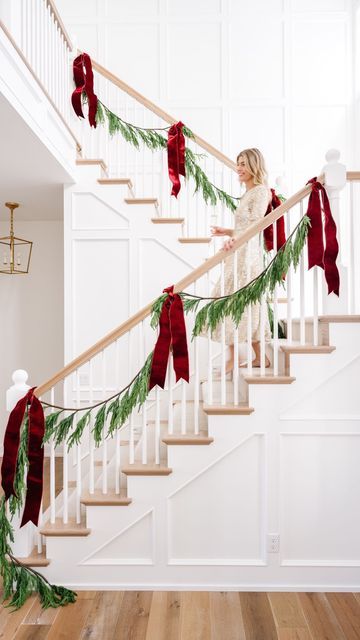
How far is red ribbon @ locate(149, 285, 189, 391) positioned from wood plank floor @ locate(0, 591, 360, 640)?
1099 millimetres

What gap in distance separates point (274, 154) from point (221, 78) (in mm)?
1104

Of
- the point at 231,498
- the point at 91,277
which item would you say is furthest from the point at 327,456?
the point at 91,277

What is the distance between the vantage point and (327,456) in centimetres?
270

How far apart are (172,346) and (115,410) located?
1.55 ft

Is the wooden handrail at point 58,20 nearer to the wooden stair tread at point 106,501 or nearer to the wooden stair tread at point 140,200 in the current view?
the wooden stair tread at point 140,200

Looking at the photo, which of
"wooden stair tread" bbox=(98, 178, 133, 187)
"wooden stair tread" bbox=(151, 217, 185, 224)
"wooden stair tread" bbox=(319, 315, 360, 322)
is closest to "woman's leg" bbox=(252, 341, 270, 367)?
"wooden stair tread" bbox=(319, 315, 360, 322)

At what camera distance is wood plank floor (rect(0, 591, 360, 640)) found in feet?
7.44

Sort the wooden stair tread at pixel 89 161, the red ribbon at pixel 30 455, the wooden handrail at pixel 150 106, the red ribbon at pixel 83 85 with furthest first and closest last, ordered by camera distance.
→ the wooden handrail at pixel 150 106 < the wooden stair tread at pixel 89 161 < the red ribbon at pixel 83 85 < the red ribbon at pixel 30 455

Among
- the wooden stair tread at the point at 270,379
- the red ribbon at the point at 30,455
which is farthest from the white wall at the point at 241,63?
the red ribbon at the point at 30,455

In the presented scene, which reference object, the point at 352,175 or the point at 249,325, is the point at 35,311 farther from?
the point at 352,175

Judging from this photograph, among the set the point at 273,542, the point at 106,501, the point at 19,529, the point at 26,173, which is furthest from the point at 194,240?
the point at 19,529

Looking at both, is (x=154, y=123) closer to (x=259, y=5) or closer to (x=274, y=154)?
(x=274, y=154)

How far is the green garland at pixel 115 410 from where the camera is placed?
8.46 feet

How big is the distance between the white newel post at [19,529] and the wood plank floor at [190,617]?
245mm
